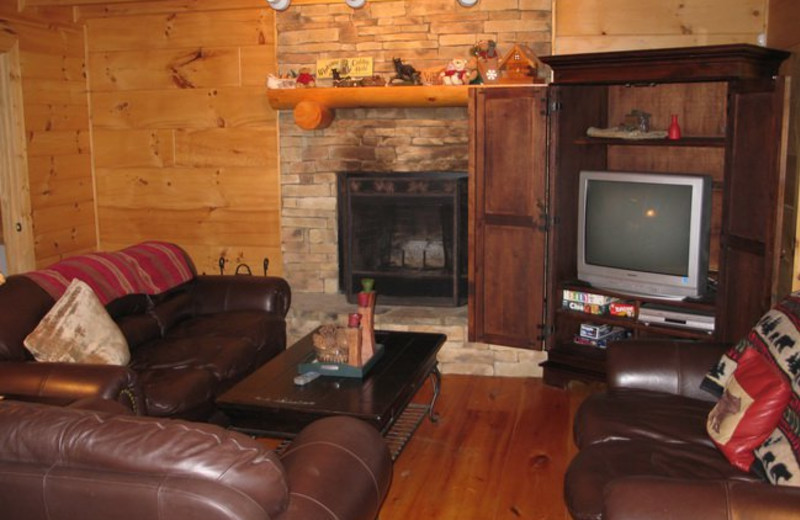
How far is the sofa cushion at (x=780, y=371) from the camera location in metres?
2.31

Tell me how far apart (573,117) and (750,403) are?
2.40 m

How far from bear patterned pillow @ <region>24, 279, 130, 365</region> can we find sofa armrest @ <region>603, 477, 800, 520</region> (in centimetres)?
226

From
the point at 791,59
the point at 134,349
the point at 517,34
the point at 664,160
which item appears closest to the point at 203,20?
the point at 517,34

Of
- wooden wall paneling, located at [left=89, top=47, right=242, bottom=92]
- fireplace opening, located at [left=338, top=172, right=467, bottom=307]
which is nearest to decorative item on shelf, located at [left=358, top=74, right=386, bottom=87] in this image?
fireplace opening, located at [left=338, top=172, right=467, bottom=307]

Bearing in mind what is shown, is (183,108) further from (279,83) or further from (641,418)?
(641,418)

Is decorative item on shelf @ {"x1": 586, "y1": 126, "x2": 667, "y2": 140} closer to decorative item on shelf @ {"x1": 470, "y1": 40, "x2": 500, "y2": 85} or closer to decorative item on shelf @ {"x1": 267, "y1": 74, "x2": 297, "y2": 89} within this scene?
decorative item on shelf @ {"x1": 470, "y1": 40, "x2": 500, "y2": 85}

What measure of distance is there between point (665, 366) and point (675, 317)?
49.4 inches

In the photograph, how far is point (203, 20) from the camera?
5.43m

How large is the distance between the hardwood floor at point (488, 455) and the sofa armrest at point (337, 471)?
96 centimetres

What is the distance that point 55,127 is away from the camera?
17.7 feet

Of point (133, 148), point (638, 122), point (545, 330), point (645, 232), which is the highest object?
point (638, 122)

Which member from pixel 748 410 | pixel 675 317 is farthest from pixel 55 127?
pixel 748 410

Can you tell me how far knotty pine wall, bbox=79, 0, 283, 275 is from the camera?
541cm

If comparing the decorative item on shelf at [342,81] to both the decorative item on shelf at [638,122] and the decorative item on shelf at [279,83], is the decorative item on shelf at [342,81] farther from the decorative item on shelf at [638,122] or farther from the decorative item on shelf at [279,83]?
the decorative item on shelf at [638,122]
